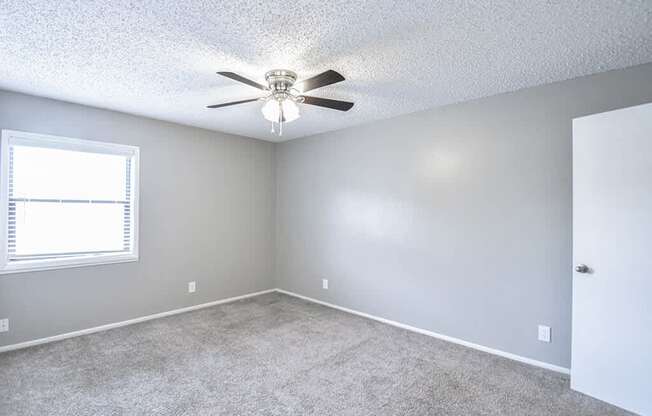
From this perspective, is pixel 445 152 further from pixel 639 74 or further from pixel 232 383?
pixel 232 383

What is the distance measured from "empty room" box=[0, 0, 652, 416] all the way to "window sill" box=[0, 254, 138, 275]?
2 centimetres

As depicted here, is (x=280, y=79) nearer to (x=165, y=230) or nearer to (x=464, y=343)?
(x=165, y=230)

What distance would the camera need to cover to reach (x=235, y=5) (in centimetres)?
171

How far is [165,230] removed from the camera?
400 centimetres

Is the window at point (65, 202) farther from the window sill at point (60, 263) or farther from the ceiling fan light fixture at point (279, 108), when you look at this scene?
the ceiling fan light fixture at point (279, 108)

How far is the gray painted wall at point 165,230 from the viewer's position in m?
3.12

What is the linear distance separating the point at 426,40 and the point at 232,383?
280 centimetres

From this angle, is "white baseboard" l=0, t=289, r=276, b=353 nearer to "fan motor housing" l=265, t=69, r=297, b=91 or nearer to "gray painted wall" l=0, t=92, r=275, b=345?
"gray painted wall" l=0, t=92, r=275, b=345

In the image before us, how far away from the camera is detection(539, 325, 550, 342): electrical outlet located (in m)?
2.72

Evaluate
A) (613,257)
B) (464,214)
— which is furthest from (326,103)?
(613,257)

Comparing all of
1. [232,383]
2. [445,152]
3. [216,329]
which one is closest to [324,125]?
[445,152]

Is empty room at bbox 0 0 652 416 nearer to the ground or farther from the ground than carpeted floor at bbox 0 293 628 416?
farther from the ground

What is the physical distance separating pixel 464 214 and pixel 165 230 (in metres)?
3.47

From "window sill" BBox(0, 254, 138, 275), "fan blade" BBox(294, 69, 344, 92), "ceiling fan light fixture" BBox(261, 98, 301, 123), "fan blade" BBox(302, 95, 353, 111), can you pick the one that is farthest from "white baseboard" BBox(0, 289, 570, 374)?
"fan blade" BBox(294, 69, 344, 92)
